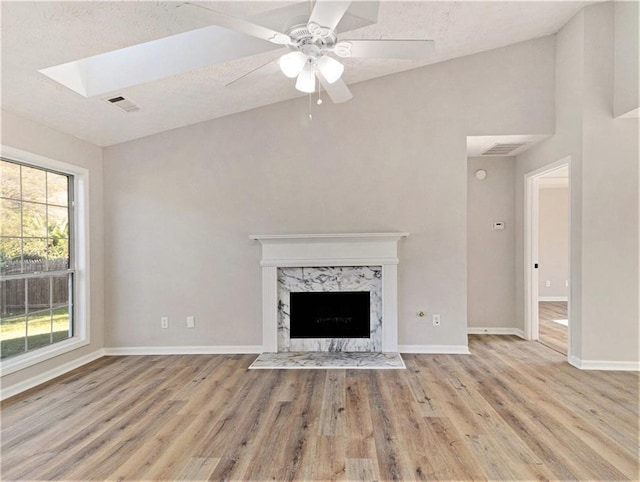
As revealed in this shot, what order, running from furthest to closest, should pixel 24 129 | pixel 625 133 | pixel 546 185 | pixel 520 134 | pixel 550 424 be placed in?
pixel 546 185 < pixel 520 134 < pixel 625 133 < pixel 24 129 < pixel 550 424

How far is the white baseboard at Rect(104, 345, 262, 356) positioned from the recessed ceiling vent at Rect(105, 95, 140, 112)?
2664 millimetres

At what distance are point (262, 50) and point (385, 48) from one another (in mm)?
1263

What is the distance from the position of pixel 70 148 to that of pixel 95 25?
193cm

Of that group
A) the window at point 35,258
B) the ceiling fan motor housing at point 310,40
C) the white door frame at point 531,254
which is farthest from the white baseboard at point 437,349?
the window at point 35,258

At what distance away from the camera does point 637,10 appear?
127 inches

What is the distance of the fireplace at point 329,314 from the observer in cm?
421

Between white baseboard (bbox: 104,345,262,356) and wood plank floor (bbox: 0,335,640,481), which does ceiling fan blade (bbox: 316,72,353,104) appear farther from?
white baseboard (bbox: 104,345,262,356)

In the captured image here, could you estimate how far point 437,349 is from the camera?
4121 mm

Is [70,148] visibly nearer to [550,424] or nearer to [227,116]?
[227,116]

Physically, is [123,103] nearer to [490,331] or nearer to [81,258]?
[81,258]

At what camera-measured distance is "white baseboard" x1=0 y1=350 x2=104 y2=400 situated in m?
3.06

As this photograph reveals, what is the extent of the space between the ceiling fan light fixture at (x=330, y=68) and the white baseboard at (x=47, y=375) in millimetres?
3644

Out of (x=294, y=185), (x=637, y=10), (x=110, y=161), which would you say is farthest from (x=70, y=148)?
(x=637, y=10)

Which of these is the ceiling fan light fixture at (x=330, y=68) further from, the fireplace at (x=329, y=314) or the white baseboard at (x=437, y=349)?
the white baseboard at (x=437, y=349)
